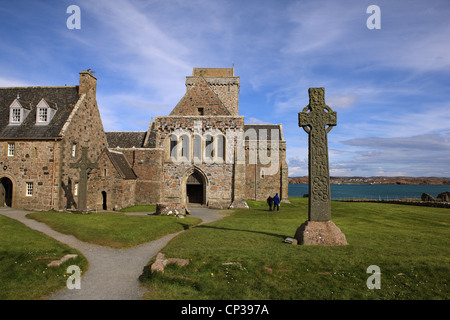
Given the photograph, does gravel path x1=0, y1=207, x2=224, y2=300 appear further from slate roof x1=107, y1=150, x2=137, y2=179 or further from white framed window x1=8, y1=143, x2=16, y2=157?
white framed window x1=8, y1=143, x2=16, y2=157

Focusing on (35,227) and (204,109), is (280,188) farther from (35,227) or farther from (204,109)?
(35,227)

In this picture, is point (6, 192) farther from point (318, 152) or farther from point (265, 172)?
point (265, 172)

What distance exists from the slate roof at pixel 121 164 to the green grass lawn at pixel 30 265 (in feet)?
51.7

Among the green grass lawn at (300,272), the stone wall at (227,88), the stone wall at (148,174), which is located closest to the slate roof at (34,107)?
the stone wall at (148,174)

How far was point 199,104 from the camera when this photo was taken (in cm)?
3353

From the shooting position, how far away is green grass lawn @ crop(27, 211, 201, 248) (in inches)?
545

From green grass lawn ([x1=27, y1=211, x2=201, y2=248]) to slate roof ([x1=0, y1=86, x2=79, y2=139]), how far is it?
32.7ft

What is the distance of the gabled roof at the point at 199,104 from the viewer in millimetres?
33344

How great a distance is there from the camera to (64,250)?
11617 mm

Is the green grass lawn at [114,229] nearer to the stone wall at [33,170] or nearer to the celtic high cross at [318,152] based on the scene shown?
the stone wall at [33,170]

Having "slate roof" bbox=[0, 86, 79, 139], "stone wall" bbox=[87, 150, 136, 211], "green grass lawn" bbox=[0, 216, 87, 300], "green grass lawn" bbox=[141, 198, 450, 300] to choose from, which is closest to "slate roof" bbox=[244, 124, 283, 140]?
"stone wall" bbox=[87, 150, 136, 211]

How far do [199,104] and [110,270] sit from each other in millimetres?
25625

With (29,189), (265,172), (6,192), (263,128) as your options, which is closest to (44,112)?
(29,189)
